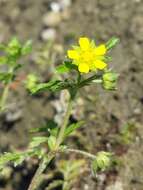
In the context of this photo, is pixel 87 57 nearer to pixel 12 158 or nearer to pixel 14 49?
pixel 12 158

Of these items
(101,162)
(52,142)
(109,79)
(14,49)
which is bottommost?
(101,162)

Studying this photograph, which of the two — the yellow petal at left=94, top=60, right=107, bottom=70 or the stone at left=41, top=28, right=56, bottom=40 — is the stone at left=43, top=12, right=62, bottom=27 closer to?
the stone at left=41, top=28, right=56, bottom=40

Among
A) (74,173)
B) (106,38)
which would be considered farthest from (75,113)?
(106,38)

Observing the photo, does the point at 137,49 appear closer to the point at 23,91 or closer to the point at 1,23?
the point at 23,91

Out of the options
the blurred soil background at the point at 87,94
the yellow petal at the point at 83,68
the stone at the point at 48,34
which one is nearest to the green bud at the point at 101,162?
the yellow petal at the point at 83,68

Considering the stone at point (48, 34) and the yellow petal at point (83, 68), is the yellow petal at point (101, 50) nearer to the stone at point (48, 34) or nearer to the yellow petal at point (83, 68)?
the yellow petal at point (83, 68)

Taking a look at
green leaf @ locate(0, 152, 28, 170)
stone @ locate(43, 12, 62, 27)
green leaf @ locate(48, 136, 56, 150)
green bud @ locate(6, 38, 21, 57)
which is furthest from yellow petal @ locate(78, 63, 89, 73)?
stone @ locate(43, 12, 62, 27)

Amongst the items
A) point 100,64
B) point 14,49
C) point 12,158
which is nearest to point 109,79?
point 100,64
